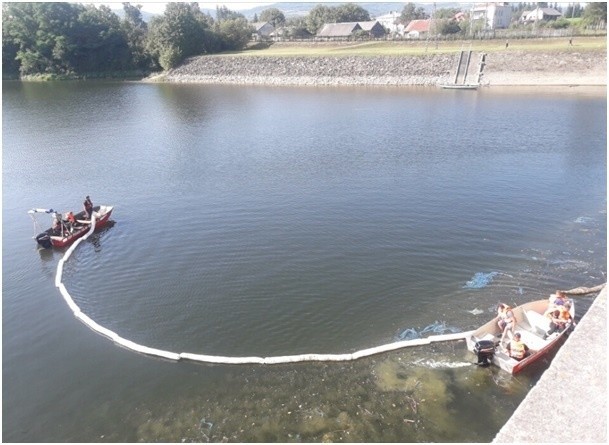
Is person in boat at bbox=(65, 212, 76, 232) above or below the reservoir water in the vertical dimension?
above

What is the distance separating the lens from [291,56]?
97688 millimetres

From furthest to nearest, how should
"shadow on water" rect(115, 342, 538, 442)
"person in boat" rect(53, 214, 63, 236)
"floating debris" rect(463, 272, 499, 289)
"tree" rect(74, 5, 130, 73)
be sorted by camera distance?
"tree" rect(74, 5, 130, 73) → "person in boat" rect(53, 214, 63, 236) → "floating debris" rect(463, 272, 499, 289) → "shadow on water" rect(115, 342, 538, 442)

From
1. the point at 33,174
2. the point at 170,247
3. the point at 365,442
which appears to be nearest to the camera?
the point at 365,442

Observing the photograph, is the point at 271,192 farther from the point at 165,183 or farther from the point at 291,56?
the point at 291,56

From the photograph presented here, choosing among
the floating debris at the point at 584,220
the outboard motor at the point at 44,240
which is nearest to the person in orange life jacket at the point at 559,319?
the floating debris at the point at 584,220

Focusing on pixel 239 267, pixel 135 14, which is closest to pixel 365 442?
pixel 239 267

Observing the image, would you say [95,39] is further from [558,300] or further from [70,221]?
[558,300]

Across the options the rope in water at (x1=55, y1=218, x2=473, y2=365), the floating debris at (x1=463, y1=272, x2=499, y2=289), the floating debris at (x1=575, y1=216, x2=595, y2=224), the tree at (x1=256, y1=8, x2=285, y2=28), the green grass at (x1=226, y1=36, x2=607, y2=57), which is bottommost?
the floating debris at (x1=575, y1=216, x2=595, y2=224)

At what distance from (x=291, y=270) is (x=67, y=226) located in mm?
15064

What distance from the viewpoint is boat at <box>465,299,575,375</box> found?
53.0 ft

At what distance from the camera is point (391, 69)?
87.6 m

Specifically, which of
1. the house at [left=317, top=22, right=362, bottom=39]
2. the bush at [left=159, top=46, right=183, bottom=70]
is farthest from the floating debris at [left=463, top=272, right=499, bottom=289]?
the house at [left=317, top=22, right=362, bottom=39]

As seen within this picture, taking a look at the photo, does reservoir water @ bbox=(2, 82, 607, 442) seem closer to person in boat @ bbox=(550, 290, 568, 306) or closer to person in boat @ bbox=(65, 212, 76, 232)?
person in boat @ bbox=(65, 212, 76, 232)

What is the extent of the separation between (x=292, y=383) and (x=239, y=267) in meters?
8.67
